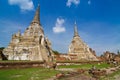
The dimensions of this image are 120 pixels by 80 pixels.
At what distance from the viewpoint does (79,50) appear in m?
57.5

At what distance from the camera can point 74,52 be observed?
57594 mm

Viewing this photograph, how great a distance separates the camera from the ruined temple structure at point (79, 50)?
185ft

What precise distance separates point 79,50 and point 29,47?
20.0 metres

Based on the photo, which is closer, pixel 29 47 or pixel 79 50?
pixel 29 47

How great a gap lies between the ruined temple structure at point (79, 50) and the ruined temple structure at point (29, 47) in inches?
569

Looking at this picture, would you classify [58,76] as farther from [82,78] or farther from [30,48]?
[30,48]

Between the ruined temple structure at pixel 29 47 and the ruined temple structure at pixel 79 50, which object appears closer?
the ruined temple structure at pixel 29 47

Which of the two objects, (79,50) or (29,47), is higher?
(29,47)

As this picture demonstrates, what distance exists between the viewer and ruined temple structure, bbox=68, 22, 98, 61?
56.4 m

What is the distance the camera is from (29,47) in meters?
42.4

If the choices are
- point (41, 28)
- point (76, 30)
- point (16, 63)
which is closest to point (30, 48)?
point (41, 28)

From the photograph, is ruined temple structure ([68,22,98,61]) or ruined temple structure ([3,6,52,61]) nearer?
ruined temple structure ([3,6,52,61])

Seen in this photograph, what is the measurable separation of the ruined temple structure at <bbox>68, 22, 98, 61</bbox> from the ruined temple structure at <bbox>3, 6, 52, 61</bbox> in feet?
47.4

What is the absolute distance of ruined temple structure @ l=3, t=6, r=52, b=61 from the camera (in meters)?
41.2
